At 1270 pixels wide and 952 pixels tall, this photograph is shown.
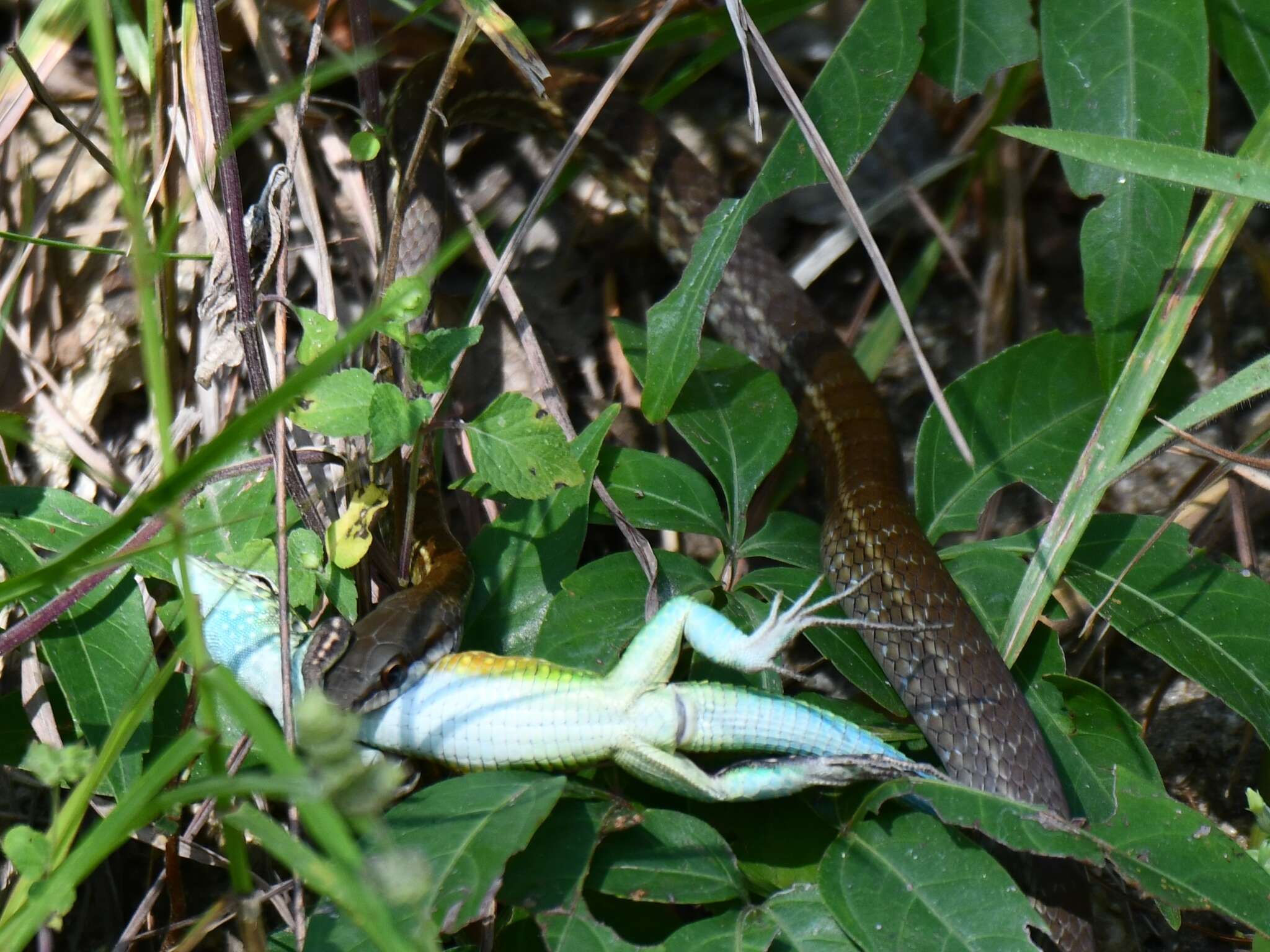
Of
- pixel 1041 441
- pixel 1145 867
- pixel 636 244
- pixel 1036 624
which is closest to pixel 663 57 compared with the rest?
pixel 636 244

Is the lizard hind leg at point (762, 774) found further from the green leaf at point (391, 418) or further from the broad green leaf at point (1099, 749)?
the green leaf at point (391, 418)

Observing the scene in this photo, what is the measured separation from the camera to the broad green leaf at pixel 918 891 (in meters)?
1.84

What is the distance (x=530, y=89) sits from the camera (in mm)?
3424

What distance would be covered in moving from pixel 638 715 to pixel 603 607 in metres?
0.35

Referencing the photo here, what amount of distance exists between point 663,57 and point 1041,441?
1.94 meters

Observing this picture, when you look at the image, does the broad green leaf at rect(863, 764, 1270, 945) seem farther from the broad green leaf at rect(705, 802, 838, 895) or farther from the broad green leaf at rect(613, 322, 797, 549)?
the broad green leaf at rect(613, 322, 797, 549)

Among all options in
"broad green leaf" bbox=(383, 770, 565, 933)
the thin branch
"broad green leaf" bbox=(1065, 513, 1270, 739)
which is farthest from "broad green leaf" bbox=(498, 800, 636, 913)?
"broad green leaf" bbox=(1065, 513, 1270, 739)

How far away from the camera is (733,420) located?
8.37 ft

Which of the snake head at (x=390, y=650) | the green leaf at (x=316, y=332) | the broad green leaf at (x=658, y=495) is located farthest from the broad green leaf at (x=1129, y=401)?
the green leaf at (x=316, y=332)

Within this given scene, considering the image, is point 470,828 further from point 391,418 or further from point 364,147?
point 364,147

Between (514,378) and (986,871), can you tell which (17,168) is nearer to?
(514,378)

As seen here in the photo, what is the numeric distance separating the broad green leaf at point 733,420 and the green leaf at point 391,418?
1.85 feet

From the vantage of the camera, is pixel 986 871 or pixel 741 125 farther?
pixel 741 125

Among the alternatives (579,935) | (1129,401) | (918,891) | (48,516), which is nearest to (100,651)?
(48,516)
